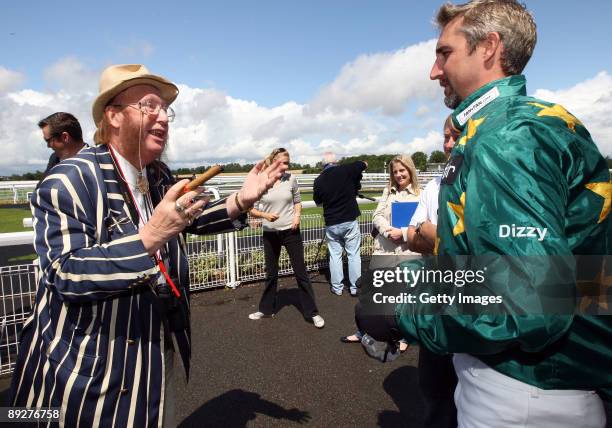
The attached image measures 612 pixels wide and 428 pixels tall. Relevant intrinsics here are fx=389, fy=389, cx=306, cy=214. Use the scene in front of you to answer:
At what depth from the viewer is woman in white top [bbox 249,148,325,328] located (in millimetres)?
5367

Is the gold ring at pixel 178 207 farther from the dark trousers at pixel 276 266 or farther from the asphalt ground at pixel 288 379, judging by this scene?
the dark trousers at pixel 276 266

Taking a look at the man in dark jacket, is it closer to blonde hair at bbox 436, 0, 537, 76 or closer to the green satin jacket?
blonde hair at bbox 436, 0, 537, 76

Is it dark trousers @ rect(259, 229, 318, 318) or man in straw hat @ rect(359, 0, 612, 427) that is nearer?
man in straw hat @ rect(359, 0, 612, 427)

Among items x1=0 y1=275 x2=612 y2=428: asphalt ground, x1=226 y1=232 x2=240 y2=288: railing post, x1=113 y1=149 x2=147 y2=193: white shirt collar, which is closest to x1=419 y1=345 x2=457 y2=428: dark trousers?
x1=0 y1=275 x2=612 y2=428: asphalt ground

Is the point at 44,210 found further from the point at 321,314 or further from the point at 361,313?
the point at 321,314

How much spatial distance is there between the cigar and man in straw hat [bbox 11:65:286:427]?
0.15 ft

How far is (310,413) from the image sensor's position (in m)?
3.31

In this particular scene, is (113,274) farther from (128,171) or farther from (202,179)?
(128,171)

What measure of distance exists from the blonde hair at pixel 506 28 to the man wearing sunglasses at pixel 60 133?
157 inches

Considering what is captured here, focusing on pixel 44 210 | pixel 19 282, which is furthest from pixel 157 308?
pixel 19 282

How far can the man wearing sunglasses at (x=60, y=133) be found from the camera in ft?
13.2

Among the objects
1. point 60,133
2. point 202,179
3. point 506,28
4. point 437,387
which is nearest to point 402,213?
point 437,387

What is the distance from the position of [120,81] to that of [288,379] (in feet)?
10.2

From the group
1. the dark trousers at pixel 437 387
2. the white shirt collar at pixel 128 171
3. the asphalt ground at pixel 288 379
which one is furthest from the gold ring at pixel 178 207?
the asphalt ground at pixel 288 379
